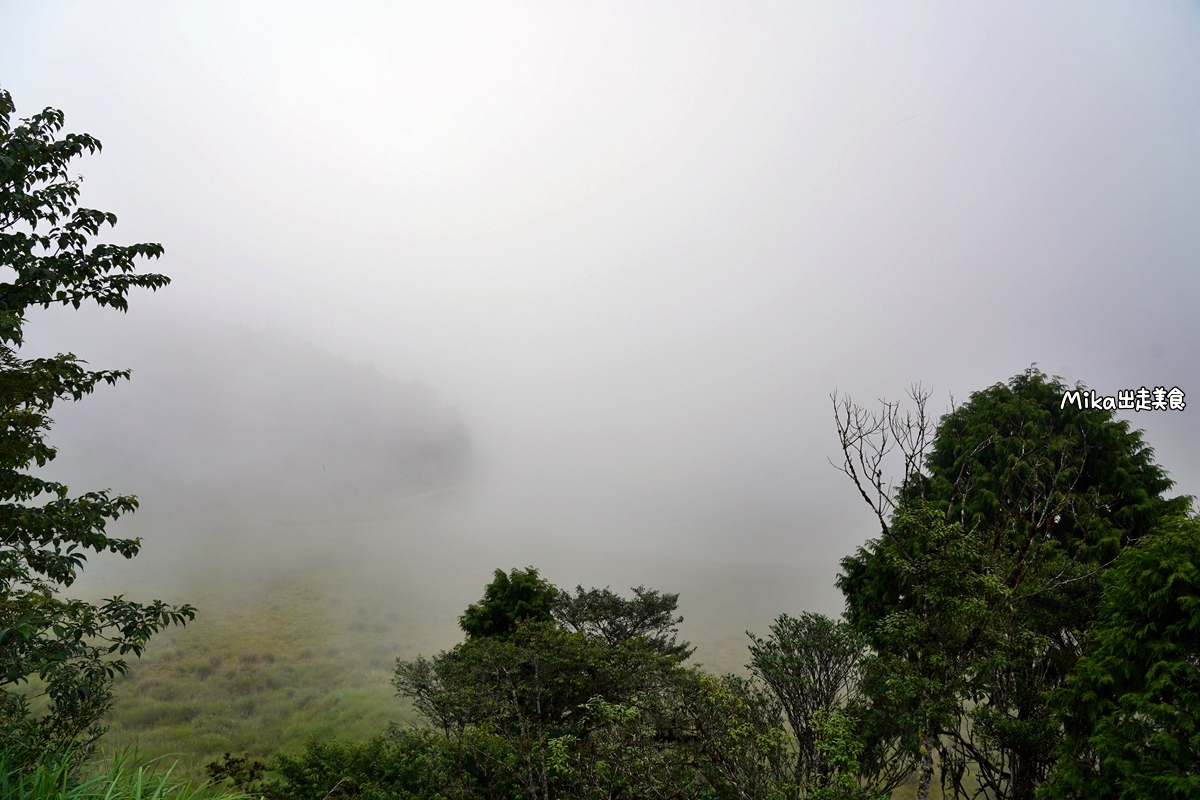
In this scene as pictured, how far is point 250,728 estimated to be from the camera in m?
22.1

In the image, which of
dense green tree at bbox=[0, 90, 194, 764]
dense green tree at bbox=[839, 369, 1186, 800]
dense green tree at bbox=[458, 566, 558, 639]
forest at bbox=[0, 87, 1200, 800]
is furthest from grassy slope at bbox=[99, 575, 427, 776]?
dense green tree at bbox=[839, 369, 1186, 800]

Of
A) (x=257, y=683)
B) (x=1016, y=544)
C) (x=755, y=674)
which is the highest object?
(x=1016, y=544)

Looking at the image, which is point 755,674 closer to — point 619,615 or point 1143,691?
point 1143,691

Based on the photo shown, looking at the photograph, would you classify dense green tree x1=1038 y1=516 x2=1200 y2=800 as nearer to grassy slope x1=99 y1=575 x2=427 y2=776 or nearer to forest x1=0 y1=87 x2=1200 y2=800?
forest x1=0 y1=87 x2=1200 y2=800

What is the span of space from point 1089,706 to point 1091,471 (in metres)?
10.2

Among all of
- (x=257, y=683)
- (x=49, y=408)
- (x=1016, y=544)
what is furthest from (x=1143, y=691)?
(x=257, y=683)

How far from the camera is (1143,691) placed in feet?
21.2

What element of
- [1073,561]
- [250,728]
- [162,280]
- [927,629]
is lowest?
[250,728]

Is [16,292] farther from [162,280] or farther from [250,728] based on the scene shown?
[250,728]

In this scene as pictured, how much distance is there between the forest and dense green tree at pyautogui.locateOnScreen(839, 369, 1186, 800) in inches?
3.0

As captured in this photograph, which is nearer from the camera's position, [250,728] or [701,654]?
[250,728]

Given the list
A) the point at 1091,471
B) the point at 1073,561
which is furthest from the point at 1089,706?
the point at 1091,471

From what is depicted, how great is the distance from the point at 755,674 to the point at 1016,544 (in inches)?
271

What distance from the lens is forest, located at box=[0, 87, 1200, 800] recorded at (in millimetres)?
5410
